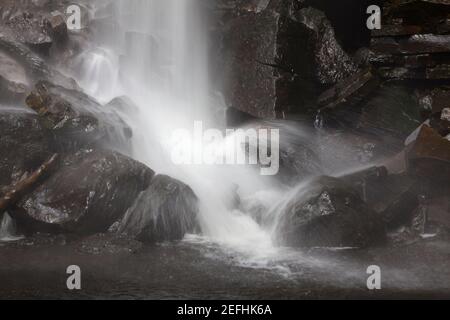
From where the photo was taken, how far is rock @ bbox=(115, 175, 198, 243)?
8266mm

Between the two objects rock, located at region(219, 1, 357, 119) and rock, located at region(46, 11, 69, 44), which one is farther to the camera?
rock, located at region(46, 11, 69, 44)

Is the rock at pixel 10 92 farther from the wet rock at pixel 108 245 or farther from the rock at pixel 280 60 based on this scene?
the rock at pixel 280 60

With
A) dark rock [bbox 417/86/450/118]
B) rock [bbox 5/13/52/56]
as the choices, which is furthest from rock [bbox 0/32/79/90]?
dark rock [bbox 417/86/450/118]

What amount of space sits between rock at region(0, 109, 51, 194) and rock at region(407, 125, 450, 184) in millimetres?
7764

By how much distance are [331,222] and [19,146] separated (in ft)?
21.3

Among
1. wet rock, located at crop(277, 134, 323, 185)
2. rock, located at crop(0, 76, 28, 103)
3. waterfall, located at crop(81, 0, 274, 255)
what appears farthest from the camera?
rock, located at crop(0, 76, 28, 103)

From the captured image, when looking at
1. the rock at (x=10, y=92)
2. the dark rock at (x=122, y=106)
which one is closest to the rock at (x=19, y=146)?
the rock at (x=10, y=92)

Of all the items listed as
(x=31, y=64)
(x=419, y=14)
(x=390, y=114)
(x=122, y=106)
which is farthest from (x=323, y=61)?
(x=31, y=64)

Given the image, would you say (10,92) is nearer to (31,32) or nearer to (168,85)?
(31,32)

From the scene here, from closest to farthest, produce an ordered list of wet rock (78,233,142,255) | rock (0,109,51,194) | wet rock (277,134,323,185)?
wet rock (78,233,142,255) < rock (0,109,51,194) < wet rock (277,134,323,185)

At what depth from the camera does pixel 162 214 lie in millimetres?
8367

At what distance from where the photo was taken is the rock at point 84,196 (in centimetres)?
835

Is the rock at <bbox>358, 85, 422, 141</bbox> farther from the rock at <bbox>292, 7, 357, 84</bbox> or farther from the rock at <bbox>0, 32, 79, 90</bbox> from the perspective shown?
the rock at <bbox>0, 32, 79, 90</bbox>

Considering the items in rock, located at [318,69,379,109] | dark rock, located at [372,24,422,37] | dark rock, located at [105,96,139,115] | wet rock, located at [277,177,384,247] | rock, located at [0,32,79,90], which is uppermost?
dark rock, located at [372,24,422,37]
